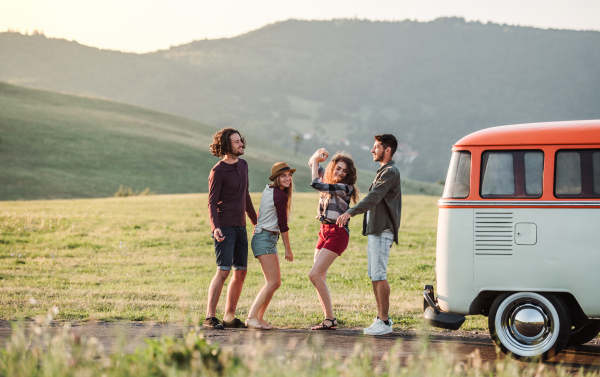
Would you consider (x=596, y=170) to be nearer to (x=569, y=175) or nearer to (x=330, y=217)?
(x=569, y=175)

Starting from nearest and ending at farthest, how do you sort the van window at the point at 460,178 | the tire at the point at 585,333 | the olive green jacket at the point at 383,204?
the van window at the point at 460,178 → the tire at the point at 585,333 → the olive green jacket at the point at 383,204

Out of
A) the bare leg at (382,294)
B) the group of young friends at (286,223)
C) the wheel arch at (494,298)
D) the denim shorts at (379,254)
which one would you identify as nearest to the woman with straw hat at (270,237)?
the group of young friends at (286,223)

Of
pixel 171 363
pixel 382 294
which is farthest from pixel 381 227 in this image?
pixel 171 363

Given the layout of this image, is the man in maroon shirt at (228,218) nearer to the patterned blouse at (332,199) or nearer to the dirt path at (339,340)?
the dirt path at (339,340)

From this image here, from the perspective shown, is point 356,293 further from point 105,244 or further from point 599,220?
point 105,244

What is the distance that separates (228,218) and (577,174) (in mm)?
4205

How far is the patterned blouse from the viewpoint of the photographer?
727cm

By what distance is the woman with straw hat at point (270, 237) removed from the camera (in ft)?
24.1

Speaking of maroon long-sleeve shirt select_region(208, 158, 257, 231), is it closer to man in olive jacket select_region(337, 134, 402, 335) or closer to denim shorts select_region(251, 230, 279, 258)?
denim shorts select_region(251, 230, 279, 258)

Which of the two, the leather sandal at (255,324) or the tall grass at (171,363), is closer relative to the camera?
the tall grass at (171,363)

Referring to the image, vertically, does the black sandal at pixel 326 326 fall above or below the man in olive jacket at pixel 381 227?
below

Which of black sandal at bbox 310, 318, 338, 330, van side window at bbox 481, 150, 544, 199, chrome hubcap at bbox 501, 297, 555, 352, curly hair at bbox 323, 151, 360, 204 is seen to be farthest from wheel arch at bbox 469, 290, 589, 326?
curly hair at bbox 323, 151, 360, 204

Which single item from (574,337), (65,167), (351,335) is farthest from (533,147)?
(65,167)

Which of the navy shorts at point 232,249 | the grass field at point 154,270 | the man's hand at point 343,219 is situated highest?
the man's hand at point 343,219
